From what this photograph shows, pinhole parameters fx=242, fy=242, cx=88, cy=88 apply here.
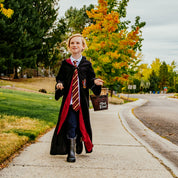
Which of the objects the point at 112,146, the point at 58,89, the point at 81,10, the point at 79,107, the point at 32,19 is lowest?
the point at 112,146

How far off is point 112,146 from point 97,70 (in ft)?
52.9

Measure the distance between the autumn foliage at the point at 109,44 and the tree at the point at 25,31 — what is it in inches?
489

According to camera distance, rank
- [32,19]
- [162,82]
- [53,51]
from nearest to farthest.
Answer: [32,19]
[53,51]
[162,82]

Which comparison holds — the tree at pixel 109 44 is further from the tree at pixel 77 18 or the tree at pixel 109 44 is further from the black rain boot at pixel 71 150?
the tree at pixel 77 18

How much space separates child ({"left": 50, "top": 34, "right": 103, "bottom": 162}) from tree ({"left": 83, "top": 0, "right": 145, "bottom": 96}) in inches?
604

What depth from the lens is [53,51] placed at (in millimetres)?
38500

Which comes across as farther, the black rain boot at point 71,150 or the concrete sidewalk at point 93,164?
the black rain boot at point 71,150

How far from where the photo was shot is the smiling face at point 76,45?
4.12 m

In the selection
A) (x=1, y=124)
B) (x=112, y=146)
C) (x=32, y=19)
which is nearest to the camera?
(x=112, y=146)

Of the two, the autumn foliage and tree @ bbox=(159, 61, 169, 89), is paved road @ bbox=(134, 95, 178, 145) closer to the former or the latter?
the autumn foliage

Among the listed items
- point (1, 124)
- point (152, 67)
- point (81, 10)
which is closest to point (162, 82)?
point (152, 67)

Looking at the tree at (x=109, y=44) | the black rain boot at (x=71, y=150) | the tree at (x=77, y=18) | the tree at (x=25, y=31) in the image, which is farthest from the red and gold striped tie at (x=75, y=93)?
the tree at (x=77, y=18)

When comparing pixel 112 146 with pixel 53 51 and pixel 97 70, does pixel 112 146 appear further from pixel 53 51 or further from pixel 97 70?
pixel 53 51

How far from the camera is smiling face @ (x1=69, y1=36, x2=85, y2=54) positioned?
4.12 metres
